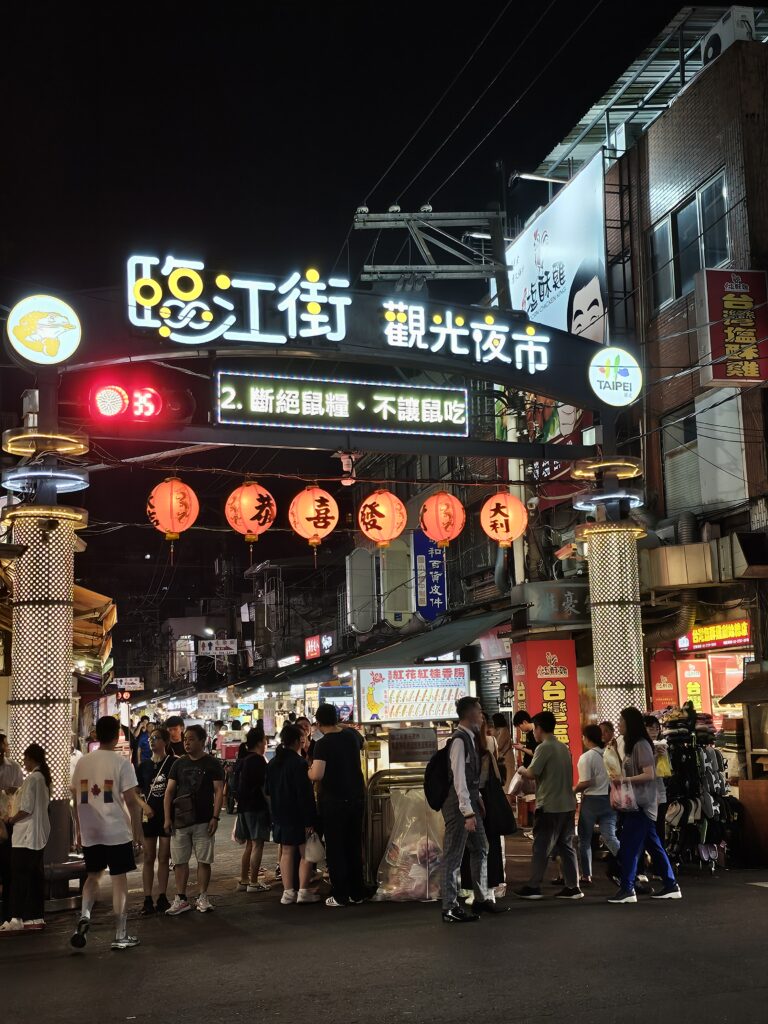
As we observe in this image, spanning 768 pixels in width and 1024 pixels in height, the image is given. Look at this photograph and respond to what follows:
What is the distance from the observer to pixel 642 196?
22141 millimetres

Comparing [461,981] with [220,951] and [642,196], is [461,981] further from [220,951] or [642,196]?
Result: [642,196]

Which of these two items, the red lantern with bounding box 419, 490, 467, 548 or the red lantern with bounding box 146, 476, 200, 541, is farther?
the red lantern with bounding box 419, 490, 467, 548

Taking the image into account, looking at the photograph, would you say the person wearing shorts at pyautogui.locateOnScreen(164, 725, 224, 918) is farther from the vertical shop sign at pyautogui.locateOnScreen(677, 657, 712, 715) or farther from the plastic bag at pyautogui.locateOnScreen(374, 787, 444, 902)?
the vertical shop sign at pyautogui.locateOnScreen(677, 657, 712, 715)

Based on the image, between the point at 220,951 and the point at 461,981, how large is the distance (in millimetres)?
2543

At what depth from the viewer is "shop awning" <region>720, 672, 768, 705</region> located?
13672 millimetres

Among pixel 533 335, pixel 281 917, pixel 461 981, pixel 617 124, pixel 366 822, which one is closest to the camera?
pixel 461 981

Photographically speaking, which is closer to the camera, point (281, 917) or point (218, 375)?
point (281, 917)

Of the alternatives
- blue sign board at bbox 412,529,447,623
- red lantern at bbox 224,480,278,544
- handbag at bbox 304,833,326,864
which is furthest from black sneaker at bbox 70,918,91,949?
blue sign board at bbox 412,529,447,623

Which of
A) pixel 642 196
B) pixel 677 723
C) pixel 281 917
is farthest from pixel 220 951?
pixel 642 196

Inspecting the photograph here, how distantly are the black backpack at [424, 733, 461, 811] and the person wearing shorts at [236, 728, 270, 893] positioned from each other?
11.3 feet

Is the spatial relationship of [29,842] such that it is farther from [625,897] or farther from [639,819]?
[639,819]

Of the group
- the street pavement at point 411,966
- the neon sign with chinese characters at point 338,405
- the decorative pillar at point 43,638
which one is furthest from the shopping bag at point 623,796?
the decorative pillar at point 43,638

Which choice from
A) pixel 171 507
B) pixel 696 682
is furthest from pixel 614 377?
pixel 696 682

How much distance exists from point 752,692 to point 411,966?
24.8 ft
